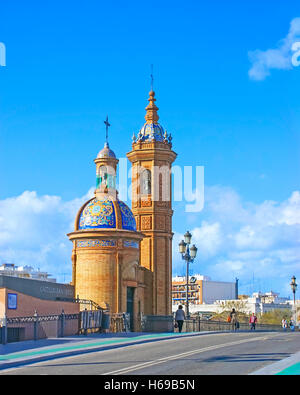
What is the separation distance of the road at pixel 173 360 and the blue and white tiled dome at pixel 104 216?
1550 cm

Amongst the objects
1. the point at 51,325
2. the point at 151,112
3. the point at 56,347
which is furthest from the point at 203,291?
the point at 56,347

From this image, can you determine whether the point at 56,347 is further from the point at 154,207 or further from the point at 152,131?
the point at 152,131

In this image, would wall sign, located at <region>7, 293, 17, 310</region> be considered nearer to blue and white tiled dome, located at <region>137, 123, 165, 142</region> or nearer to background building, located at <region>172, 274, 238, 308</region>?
blue and white tiled dome, located at <region>137, 123, 165, 142</region>

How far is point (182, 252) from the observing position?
4000 cm

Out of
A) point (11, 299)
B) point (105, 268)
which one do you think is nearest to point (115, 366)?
point (11, 299)

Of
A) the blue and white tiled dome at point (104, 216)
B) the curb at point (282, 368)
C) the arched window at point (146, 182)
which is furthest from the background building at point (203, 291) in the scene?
the curb at point (282, 368)

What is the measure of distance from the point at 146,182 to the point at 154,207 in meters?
2.29

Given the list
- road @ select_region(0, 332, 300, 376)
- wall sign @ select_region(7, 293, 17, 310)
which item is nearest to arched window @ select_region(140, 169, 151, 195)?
wall sign @ select_region(7, 293, 17, 310)

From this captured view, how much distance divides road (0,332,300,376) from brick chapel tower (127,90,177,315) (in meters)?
24.9

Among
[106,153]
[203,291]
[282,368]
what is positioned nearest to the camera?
[282,368]

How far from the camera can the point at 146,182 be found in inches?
2064

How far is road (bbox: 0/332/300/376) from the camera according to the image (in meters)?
16.7

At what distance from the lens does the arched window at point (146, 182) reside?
2056 inches

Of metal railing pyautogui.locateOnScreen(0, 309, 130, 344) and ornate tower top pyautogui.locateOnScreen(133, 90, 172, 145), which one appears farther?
ornate tower top pyautogui.locateOnScreen(133, 90, 172, 145)
